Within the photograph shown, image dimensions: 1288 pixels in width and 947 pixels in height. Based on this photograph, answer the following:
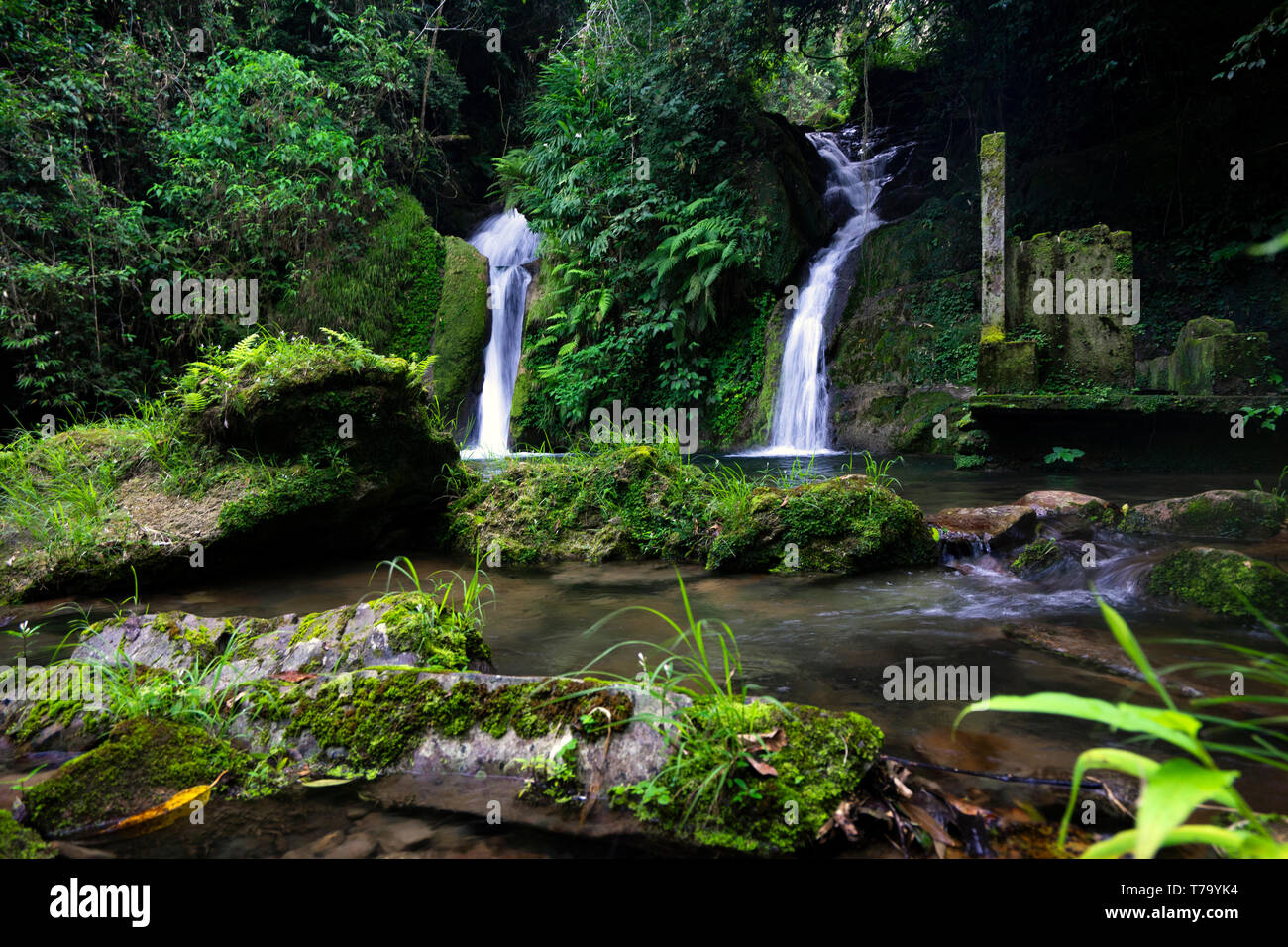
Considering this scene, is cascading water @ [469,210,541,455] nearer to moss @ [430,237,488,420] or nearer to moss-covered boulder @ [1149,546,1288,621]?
moss @ [430,237,488,420]

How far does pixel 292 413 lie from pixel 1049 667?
537cm

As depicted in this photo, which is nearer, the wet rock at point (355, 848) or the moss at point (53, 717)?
the wet rock at point (355, 848)

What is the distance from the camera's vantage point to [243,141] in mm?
13602

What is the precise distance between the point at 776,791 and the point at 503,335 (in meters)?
14.3

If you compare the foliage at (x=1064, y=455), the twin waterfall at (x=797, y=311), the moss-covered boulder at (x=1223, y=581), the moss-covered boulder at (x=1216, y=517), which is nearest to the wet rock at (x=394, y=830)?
the moss-covered boulder at (x=1223, y=581)

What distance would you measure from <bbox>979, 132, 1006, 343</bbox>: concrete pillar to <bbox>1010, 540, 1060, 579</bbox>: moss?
521cm

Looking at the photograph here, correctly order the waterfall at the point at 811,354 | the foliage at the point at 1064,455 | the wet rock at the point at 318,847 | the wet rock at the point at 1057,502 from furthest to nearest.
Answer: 1. the waterfall at the point at 811,354
2. the foliage at the point at 1064,455
3. the wet rock at the point at 1057,502
4. the wet rock at the point at 318,847

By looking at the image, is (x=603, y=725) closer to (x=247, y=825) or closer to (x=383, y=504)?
(x=247, y=825)

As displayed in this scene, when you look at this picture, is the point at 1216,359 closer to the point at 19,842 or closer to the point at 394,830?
the point at 394,830

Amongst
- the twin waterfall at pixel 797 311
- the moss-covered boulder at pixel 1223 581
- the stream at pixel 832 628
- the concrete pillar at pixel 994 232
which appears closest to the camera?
the stream at pixel 832 628

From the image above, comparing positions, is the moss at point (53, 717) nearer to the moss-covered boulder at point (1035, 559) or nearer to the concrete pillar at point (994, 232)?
the moss-covered boulder at point (1035, 559)

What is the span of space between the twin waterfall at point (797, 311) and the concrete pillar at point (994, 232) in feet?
11.6

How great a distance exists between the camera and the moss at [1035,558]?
197 inches
